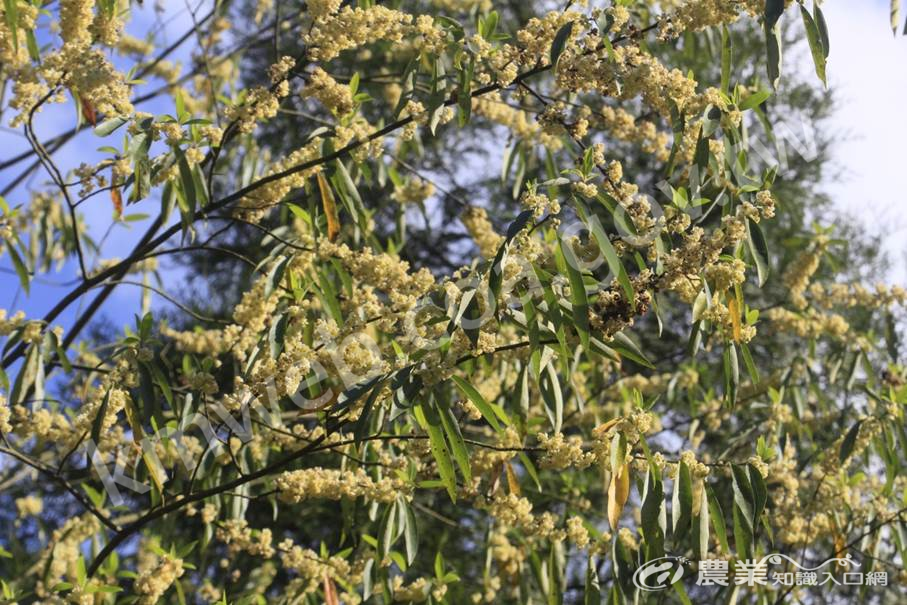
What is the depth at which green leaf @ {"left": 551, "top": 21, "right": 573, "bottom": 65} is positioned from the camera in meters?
1.65

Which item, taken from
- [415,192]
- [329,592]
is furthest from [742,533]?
[415,192]

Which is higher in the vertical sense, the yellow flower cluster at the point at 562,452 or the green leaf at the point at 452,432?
the green leaf at the point at 452,432

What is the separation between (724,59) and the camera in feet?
6.39

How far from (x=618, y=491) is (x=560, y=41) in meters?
0.74

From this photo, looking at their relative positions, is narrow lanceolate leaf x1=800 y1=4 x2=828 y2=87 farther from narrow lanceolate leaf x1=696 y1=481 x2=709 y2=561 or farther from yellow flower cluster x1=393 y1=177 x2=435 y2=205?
yellow flower cluster x1=393 y1=177 x2=435 y2=205

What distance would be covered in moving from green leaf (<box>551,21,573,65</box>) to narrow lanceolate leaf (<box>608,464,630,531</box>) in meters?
0.67

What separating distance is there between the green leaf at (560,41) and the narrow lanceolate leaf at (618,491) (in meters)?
0.67

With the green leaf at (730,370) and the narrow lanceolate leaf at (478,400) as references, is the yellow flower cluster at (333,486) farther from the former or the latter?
the green leaf at (730,370)

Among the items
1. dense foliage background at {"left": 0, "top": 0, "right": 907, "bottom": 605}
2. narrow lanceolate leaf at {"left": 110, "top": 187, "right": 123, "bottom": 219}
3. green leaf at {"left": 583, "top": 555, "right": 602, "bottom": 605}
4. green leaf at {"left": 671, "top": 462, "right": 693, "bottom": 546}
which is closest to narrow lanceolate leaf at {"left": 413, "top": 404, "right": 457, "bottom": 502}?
dense foliage background at {"left": 0, "top": 0, "right": 907, "bottom": 605}

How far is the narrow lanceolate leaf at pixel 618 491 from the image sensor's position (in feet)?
5.27

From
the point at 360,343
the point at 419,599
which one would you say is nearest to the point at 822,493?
the point at 419,599

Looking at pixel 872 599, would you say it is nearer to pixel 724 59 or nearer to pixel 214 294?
pixel 214 294

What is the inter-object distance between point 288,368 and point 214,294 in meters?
5.30

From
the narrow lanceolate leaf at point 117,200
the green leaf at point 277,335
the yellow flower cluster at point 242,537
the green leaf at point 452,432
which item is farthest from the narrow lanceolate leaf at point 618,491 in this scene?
the narrow lanceolate leaf at point 117,200
